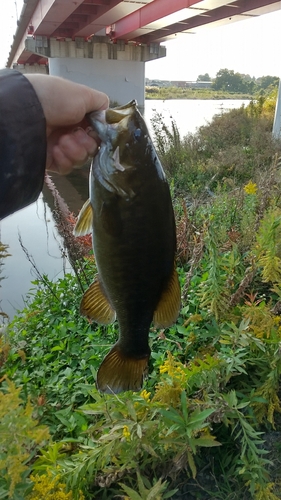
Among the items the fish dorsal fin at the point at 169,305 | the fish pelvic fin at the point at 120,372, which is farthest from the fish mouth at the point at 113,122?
the fish pelvic fin at the point at 120,372

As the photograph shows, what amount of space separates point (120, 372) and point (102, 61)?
67.0 feet

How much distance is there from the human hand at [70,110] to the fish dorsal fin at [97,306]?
1.95ft

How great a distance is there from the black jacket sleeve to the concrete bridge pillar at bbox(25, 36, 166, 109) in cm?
1872

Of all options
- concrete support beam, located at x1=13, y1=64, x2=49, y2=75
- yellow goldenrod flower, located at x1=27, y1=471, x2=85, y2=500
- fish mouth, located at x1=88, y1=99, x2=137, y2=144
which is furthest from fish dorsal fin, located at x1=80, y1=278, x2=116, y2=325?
concrete support beam, located at x1=13, y1=64, x2=49, y2=75

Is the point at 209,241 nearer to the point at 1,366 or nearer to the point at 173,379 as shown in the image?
the point at 173,379

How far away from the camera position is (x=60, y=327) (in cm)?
392

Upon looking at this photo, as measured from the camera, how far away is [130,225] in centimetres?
155

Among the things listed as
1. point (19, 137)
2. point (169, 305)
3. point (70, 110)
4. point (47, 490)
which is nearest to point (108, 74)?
point (70, 110)

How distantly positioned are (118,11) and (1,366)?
13522 mm

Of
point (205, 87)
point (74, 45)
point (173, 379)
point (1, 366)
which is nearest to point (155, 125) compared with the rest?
point (1, 366)

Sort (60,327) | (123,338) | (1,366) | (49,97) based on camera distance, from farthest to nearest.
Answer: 1. (60,327)
2. (1,366)
3. (123,338)
4. (49,97)

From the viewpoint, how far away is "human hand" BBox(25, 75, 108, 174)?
175 cm

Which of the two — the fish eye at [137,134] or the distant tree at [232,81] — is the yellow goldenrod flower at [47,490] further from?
the distant tree at [232,81]

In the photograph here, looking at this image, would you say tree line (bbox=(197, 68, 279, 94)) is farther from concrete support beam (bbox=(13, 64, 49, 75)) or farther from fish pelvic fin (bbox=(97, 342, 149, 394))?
fish pelvic fin (bbox=(97, 342, 149, 394))
